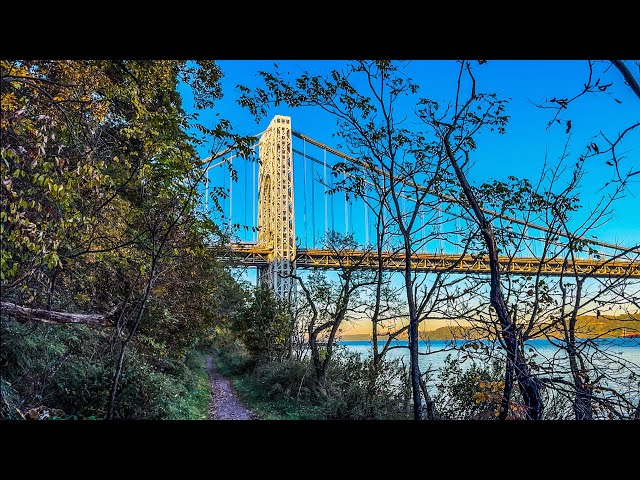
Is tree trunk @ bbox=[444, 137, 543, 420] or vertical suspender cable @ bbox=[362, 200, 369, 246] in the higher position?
vertical suspender cable @ bbox=[362, 200, 369, 246]

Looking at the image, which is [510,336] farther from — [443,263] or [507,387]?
[443,263]

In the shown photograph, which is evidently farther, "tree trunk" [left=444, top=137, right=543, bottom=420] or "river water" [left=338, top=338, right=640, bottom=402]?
"tree trunk" [left=444, top=137, right=543, bottom=420]

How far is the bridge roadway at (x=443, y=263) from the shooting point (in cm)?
259

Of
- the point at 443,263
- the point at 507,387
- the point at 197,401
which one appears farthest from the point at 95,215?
the point at 197,401

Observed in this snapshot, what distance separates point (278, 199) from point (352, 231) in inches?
33.3

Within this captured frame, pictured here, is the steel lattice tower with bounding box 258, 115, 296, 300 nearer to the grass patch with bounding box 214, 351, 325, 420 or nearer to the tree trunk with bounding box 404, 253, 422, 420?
the grass patch with bounding box 214, 351, 325, 420

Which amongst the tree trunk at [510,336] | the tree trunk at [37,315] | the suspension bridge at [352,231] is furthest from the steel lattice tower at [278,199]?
the tree trunk at [37,315]

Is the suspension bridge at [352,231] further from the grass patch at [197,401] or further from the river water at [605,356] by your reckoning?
the grass patch at [197,401]

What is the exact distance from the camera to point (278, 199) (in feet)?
13.9

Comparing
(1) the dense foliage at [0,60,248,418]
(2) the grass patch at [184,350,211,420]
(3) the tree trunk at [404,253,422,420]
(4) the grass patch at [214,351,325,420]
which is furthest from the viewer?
(4) the grass patch at [214,351,325,420]

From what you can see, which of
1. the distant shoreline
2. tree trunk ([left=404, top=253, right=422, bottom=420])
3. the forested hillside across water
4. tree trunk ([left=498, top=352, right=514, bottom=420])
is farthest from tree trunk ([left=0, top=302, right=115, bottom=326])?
tree trunk ([left=498, top=352, right=514, bottom=420])

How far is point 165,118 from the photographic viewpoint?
239 centimetres

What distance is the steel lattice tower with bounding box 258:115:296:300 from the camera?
4.18m
